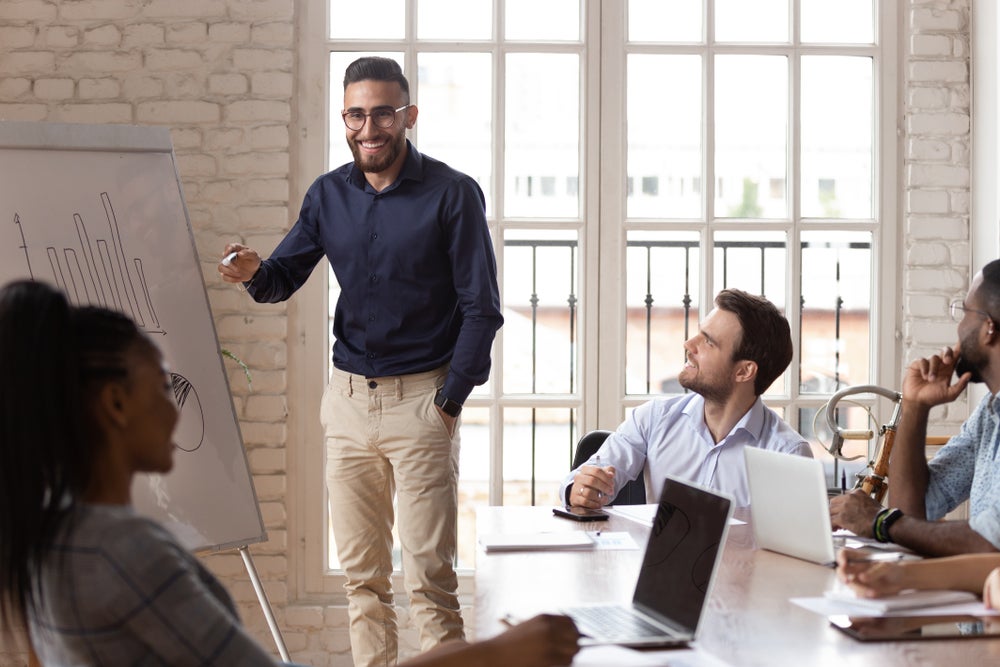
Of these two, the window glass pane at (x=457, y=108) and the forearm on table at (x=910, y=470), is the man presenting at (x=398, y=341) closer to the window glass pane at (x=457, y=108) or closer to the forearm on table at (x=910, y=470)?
the window glass pane at (x=457, y=108)

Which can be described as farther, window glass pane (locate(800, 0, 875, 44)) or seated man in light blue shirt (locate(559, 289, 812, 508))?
window glass pane (locate(800, 0, 875, 44))

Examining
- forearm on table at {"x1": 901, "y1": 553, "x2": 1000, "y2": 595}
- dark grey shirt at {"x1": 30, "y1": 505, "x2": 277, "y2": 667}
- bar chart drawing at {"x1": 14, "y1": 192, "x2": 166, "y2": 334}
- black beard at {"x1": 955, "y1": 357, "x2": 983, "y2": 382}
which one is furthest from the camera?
bar chart drawing at {"x1": 14, "y1": 192, "x2": 166, "y2": 334}

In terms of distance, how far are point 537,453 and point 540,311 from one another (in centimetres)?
53

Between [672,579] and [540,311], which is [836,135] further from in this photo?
[672,579]

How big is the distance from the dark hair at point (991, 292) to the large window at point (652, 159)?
63.8 inches

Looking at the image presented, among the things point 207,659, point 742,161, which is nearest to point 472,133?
point 742,161

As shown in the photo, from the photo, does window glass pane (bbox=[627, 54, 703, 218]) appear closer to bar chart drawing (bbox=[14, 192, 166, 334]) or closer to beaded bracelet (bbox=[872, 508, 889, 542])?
bar chart drawing (bbox=[14, 192, 166, 334])

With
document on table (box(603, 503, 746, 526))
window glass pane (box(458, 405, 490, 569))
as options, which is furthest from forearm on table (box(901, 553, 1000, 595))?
window glass pane (box(458, 405, 490, 569))

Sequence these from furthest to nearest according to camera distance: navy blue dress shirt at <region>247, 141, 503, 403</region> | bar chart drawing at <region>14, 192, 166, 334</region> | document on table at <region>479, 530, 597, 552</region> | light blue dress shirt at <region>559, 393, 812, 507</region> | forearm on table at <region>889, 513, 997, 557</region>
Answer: navy blue dress shirt at <region>247, 141, 503, 403</region> → bar chart drawing at <region>14, 192, 166, 334</region> → light blue dress shirt at <region>559, 393, 812, 507</region> → document on table at <region>479, 530, 597, 552</region> → forearm on table at <region>889, 513, 997, 557</region>

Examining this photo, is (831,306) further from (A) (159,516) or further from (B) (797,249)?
(A) (159,516)

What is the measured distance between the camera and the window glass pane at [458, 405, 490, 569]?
3.84 meters

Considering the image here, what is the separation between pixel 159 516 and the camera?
2832mm

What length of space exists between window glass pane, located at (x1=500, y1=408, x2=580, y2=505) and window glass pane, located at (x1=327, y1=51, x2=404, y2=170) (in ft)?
3.52

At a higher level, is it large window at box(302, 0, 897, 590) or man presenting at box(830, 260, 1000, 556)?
large window at box(302, 0, 897, 590)
